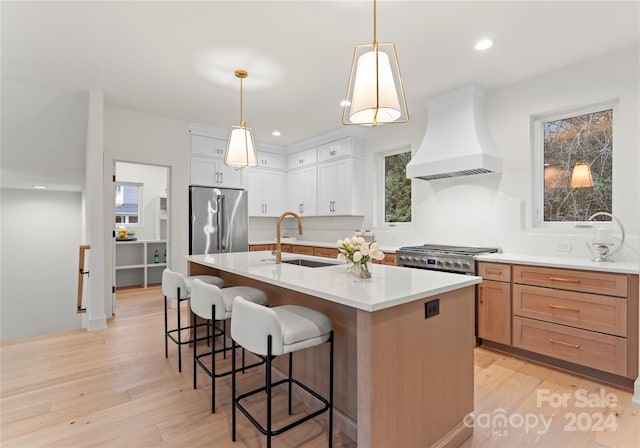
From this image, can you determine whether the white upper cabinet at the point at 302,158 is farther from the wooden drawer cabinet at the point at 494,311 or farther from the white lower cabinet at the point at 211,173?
the wooden drawer cabinet at the point at 494,311

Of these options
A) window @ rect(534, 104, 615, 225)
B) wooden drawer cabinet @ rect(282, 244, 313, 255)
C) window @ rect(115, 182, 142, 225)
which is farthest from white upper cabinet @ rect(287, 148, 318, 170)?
window @ rect(534, 104, 615, 225)

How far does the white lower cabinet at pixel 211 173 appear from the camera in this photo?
191 inches

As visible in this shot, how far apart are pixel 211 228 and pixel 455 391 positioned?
13.2ft

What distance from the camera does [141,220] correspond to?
650cm

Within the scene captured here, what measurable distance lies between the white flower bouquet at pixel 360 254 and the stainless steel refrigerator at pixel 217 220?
3.35 meters

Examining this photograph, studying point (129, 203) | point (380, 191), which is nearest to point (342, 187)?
point (380, 191)

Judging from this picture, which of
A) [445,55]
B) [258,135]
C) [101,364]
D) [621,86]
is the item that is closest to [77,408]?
[101,364]

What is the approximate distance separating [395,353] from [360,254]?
0.60m

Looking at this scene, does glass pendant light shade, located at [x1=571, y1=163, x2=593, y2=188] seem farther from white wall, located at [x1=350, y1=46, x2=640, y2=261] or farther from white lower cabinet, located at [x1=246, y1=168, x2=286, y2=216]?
white lower cabinet, located at [x1=246, y1=168, x2=286, y2=216]

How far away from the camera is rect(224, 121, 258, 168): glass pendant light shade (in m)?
3.04

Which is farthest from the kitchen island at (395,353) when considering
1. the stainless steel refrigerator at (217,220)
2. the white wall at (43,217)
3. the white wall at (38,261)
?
the white wall at (38,261)

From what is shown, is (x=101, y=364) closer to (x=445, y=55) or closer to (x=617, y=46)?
(x=445, y=55)

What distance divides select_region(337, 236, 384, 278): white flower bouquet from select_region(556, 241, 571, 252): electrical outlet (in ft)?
7.29

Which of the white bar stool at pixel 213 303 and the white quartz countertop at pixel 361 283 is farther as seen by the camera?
the white bar stool at pixel 213 303
